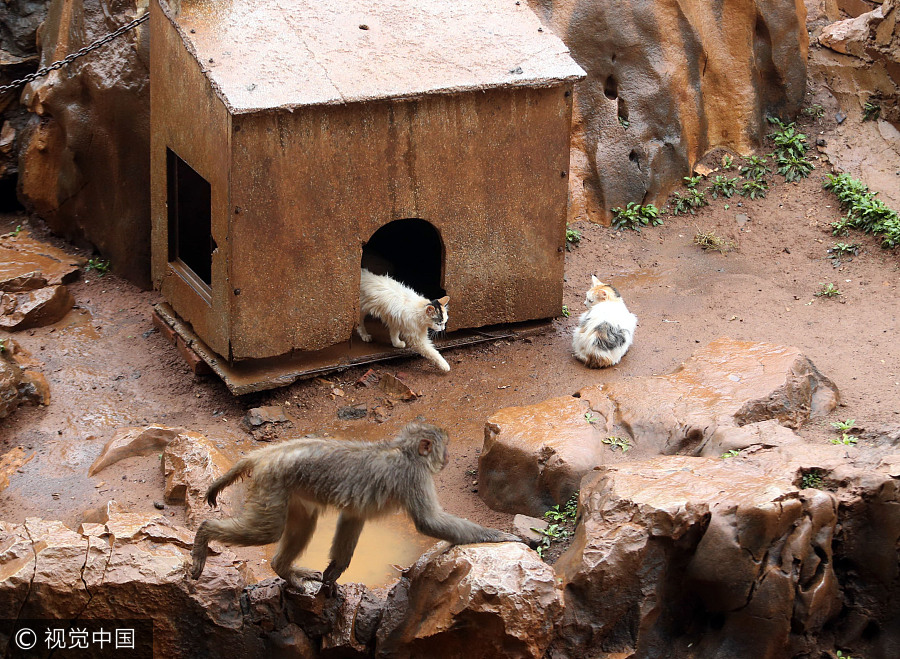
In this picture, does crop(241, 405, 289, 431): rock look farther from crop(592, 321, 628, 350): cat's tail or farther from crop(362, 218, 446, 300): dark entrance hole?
crop(592, 321, 628, 350): cat's tail

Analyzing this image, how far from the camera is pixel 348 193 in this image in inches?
316

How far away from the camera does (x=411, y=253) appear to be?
10516 millimetres

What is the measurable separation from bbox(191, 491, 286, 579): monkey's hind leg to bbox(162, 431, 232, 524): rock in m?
1.53

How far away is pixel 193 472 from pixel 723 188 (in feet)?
25.3

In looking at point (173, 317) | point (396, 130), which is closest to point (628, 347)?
point (396, 130)

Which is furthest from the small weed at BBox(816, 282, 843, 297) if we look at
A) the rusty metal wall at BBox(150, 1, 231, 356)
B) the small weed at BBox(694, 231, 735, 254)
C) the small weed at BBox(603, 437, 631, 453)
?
the rusty metal wall at BBox(150, 1, 231, 356)

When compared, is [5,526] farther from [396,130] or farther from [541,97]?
[541,97]

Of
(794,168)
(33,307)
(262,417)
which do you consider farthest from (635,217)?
(33,307)

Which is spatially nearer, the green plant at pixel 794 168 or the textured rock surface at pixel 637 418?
the textured rock surface at pixel 637 418

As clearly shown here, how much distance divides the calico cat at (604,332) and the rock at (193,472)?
134 inches

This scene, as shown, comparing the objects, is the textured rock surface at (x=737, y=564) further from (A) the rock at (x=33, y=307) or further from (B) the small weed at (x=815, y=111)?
(B) the small weed at (x=815, y=111)

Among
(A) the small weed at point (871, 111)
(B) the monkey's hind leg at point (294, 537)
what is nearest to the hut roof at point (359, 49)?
(B) the monkey's hind leg at point (294, 537)

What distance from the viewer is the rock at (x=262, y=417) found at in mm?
8055

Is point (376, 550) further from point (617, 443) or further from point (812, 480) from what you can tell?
point (812, 480)
